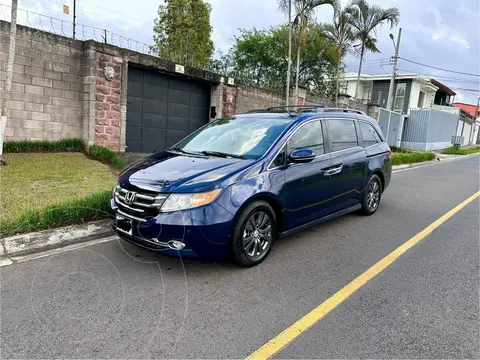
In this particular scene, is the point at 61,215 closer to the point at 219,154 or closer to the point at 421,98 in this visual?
the point at 219,154

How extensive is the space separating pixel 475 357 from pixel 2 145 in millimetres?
8160

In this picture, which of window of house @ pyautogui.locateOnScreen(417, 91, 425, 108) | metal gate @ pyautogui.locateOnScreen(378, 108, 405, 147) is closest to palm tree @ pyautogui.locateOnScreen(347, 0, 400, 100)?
metal gate @ pyautogui.locateOnScreen(378, 108, 405, 147)

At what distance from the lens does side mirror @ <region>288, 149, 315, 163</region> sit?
167 inches

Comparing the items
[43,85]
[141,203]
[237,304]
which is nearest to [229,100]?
[43,85]

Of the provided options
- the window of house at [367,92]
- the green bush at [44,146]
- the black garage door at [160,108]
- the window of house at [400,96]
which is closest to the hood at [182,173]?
the green bush at [44,146]

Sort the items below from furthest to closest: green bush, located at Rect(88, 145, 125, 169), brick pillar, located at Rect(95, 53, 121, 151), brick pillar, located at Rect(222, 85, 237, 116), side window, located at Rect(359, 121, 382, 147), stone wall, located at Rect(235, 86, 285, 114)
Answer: stone wall, located at Rect(235, 86, 285, 114) < brick pillar, located at Rect(222, 85, 237, 116) < brick pillar, located at Rect(95, 53, 121, 151) < green bush, located at Rect(88, 145, 125, 169) < side window, located at Rect(359, 121, 382, 147)

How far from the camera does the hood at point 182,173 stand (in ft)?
11.7

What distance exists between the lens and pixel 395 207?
7090 mm

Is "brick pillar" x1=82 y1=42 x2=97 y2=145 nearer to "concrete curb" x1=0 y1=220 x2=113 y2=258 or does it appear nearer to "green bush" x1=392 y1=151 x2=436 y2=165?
"concrete curb" x1=0 y1=220 x2=113 y2=258

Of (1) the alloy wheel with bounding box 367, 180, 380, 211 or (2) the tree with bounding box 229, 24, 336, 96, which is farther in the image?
(2) the tree with bounding box 229, 24, 336, 96

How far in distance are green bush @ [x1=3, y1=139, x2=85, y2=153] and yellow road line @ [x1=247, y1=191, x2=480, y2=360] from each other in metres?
7.50

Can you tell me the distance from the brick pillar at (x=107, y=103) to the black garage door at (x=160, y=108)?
0.62 m

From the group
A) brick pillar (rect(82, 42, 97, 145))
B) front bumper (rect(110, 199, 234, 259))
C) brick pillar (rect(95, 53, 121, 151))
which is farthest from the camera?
brick pillar (rect(95, 53, 121, 151))

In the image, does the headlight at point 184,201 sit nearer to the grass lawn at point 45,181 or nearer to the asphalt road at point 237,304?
the asphalt road at point 237,304
